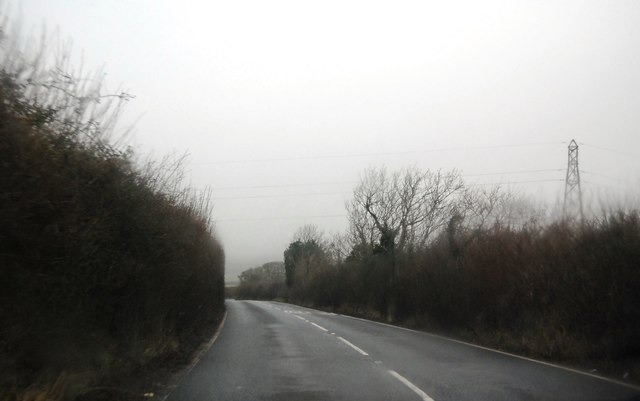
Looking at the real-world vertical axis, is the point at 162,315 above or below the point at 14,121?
below

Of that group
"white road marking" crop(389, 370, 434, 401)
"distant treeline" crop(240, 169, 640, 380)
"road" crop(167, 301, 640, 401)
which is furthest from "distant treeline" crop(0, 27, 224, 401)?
"distant treeline" crop(240, 169, 640, 380)

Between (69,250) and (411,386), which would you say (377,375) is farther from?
(69,250)

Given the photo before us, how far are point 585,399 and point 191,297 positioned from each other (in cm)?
1311

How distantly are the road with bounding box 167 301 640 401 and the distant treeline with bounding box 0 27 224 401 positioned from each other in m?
1.60

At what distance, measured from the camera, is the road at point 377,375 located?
30.5ft

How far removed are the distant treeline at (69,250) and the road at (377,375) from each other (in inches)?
63.0

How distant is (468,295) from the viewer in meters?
21.4

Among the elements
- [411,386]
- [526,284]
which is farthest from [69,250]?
[526,284]

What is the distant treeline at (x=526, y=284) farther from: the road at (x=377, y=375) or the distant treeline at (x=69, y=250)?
the distant treeline at (x=69, y=250)

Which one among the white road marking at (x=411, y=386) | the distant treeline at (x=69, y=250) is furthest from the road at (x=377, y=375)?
the distant treeline at (x=69, y=250)

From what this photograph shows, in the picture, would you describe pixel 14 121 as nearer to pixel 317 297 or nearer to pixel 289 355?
pixel 289 355

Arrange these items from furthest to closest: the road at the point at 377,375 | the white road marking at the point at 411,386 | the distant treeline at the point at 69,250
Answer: the road at the point at 377,375 < the white road marking at the point at 411,386 < the distant treeline at the point at 69,250

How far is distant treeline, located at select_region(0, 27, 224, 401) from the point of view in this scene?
665 centimetres

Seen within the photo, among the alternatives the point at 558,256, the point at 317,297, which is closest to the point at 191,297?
the point at 558,256
